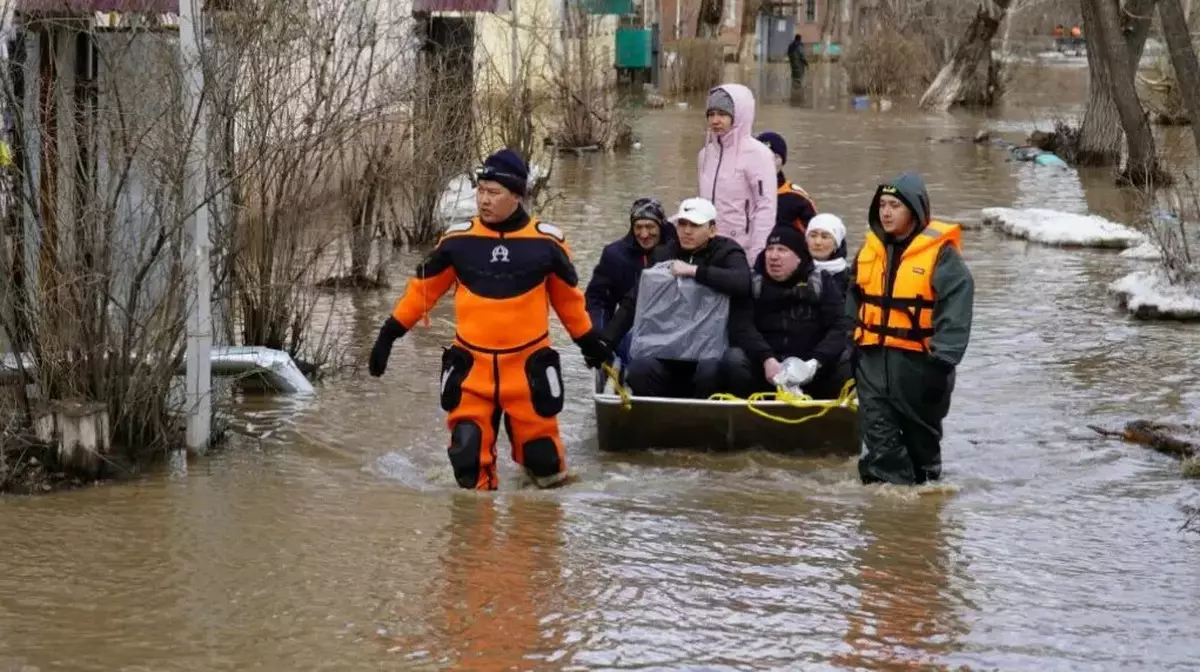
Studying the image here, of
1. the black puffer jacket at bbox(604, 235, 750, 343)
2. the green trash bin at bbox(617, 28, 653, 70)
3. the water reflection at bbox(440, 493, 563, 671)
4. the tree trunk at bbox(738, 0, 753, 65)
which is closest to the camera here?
the water reflection at bbox(440, 493, 563, 671)

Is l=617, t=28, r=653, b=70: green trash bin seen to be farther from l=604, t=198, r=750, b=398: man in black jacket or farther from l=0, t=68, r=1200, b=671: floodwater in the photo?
l=604, t=198, r=750, b=398: man in black jacket

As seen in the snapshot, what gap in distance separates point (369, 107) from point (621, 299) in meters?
2.72

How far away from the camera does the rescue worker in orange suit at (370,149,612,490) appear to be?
7668 mm

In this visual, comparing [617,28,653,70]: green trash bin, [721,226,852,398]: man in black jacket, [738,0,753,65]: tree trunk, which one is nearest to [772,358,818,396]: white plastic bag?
[721,226,852,398]: man in black jacket

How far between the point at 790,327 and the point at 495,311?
2112 millimetres

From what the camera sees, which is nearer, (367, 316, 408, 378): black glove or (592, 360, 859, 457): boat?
(367, 316, 408, 378): black glove

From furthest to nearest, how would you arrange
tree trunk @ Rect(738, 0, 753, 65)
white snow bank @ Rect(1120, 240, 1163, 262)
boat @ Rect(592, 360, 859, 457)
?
tree trunk @ Rect(738, 0, 753, 65), white snow bank @ Rect(1120, 240, 1163, 262), boat @ Rect(592, 360, 859, 457)

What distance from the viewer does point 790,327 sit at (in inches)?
363

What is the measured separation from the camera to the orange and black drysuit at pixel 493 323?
7680 millimetres

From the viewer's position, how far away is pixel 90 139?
785 cm

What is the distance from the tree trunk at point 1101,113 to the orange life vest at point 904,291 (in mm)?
18002

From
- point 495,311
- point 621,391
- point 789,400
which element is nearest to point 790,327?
point 789,400

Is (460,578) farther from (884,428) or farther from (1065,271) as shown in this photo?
(1065,271)

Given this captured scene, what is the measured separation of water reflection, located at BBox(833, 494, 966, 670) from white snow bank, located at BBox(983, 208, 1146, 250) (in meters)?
10.3
